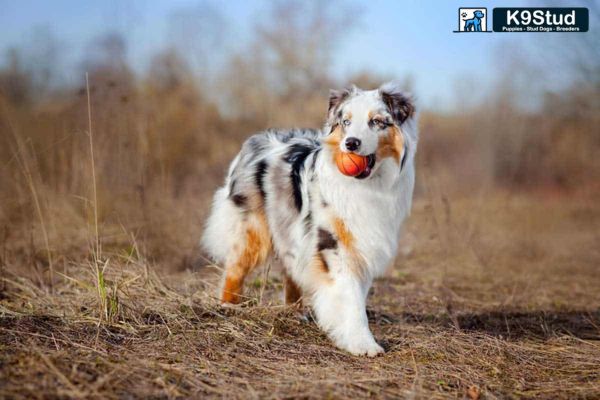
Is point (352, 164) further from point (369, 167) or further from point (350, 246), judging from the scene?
point (350, 246)

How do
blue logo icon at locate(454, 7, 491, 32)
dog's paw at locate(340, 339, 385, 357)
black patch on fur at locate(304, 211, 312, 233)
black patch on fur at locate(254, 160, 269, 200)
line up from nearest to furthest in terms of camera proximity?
dog's paw at locate(340, 339, 385, 357), black patch on fur at locate(304, 211, 312, 233), black patch on fur at locate(254, 160, 269, 200), blue logo icon at locate(454, 7, 491, 32)

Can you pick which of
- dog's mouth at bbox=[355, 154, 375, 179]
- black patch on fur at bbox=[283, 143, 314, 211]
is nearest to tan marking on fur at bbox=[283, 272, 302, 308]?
black patch on fur at bbox=[283, 143, 314, 211]

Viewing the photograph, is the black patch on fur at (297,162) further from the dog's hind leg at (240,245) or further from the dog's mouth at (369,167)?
the dog's mouth at (369,167)

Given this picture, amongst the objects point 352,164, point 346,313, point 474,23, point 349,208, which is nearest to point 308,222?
point 349,208

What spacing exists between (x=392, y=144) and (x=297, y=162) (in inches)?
34.9

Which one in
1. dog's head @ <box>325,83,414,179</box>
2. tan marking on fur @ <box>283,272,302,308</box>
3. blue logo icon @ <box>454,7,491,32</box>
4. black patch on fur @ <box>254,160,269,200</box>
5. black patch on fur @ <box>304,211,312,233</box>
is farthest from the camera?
blue logo icon @ <box>454,7,491,32</box>

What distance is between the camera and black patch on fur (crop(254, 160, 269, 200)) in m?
5.30

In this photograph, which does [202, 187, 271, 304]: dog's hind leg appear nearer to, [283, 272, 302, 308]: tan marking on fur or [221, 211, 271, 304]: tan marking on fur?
[221, 211, 271, 304]: tan marking on fur

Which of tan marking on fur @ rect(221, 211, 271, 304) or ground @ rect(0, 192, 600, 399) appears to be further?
tan marking on fur @ rect(221, 211, 271, 304)

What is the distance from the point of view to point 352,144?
436 cm

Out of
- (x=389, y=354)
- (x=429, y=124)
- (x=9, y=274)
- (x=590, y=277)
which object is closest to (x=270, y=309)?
(x=389, y=354)

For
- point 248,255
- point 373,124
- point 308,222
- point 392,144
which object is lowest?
point 248,255

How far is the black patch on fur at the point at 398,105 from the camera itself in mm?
4676

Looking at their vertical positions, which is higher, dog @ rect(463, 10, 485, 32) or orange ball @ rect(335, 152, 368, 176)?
dog @ rect(463, 10, 485, 32)
